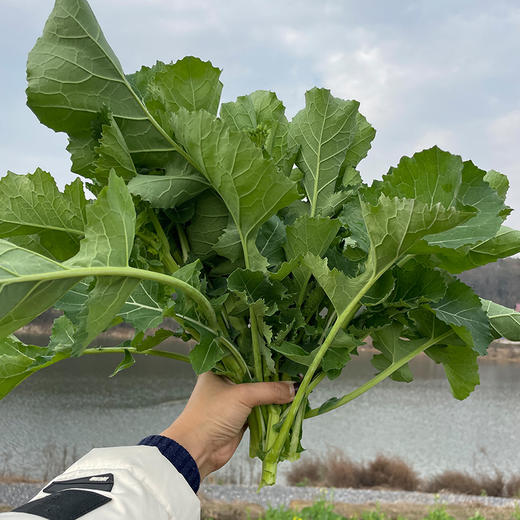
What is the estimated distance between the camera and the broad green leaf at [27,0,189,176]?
65cm

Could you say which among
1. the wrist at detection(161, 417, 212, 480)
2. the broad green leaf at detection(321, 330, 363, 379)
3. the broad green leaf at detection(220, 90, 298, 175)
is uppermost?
the broad green leaf at detection(220, 90, 298, 175)

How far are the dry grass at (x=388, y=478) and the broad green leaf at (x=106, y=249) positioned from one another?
6.94 metres

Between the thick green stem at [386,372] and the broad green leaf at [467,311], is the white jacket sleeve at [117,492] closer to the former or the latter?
the thick green stem at [386,372]

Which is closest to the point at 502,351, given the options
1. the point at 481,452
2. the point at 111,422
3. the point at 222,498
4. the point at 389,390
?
the point at 389,390

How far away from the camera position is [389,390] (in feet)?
57.1

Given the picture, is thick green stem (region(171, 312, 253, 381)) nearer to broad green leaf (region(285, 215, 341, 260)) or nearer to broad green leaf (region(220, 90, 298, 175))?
broad green leaf (region(285, 215, 341, 260))

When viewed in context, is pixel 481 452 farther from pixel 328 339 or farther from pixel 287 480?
pixel 328 339

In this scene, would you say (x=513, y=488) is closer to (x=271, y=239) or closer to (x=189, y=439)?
(x=189, y=439)

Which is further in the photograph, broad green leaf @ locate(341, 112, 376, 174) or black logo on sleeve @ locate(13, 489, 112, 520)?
broad green leaf @ locate(341, 112, 376, 174)

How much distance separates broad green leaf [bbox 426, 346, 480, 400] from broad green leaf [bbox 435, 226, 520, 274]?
14 cm

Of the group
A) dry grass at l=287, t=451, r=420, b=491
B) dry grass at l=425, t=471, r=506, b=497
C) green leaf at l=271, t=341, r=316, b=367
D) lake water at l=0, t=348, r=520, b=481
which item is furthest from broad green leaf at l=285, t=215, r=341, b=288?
lake water at l=0, t=348, r=520, b=481

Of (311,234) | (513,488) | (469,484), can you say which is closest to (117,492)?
(311,234)

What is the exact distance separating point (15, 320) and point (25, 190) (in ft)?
0.60

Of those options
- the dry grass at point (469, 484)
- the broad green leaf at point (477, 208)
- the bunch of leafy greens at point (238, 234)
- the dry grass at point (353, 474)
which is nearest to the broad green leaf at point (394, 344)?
the bunch of leafy greens at point (238, 234)
